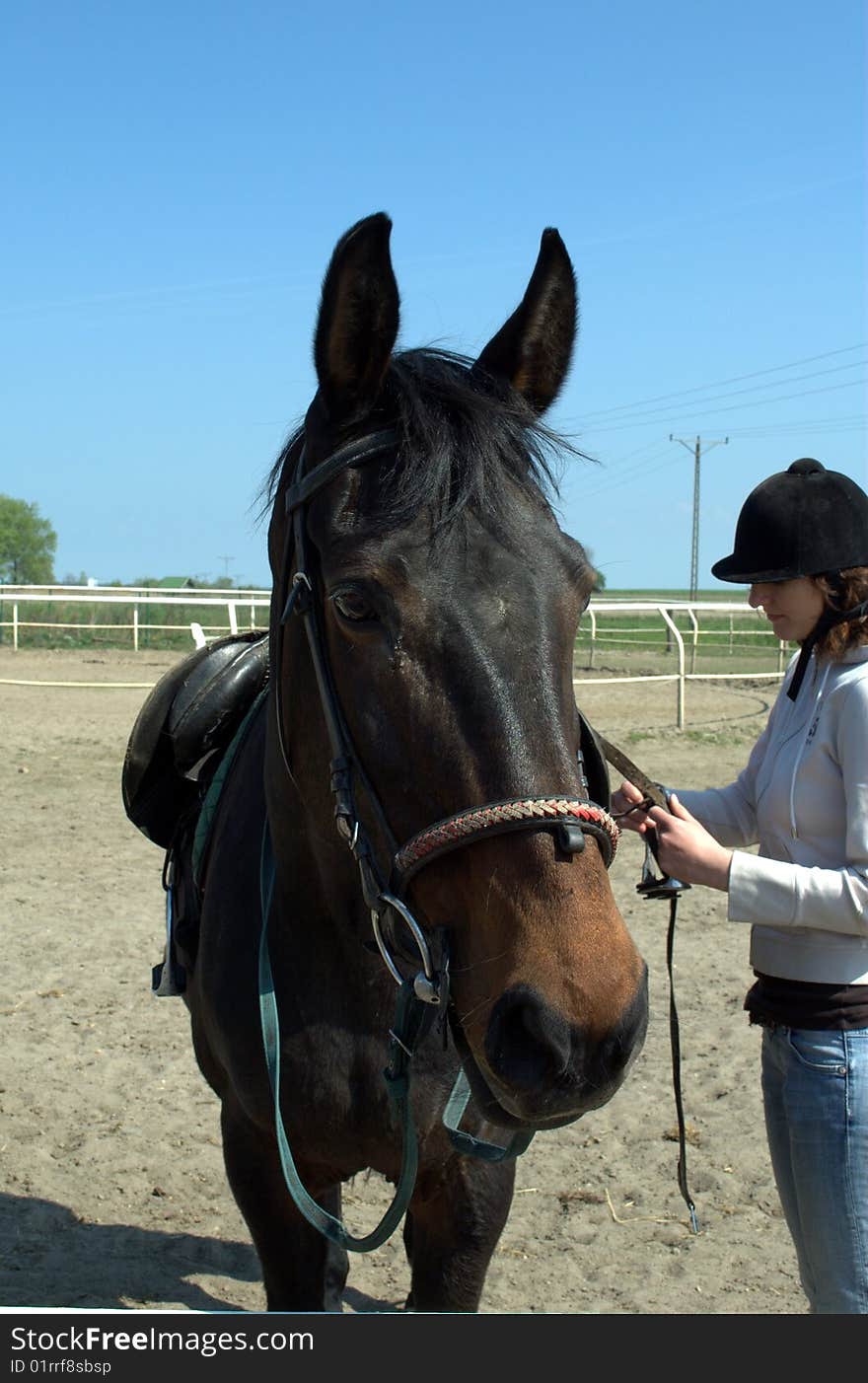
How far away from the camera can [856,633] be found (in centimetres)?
231

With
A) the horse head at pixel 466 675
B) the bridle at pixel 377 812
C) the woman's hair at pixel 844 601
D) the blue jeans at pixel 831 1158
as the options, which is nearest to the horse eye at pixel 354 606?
the horse head at pixel 466 675

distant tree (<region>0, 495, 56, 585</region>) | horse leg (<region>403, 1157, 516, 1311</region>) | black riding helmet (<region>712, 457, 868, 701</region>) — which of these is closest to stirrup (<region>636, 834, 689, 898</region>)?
black riding helmet (<region>712, 457, 868, 701</region>)

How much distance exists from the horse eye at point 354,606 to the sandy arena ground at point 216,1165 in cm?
182

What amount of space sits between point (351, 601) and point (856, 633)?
1072mm

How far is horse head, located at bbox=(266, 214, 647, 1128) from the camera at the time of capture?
5.11 feet

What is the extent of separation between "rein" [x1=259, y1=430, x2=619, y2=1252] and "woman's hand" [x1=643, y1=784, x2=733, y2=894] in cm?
59

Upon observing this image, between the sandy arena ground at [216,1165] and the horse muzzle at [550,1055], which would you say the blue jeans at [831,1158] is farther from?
the sandy arena ground at [216,1165]

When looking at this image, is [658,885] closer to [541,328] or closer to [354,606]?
[354,606]

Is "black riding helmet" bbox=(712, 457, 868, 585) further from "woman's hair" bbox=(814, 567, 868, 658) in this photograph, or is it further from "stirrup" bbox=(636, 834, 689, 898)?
"stirrup" bbox=(636, 834, 689, 898)

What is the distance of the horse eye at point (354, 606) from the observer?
5.89 ft

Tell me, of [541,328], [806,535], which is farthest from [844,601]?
[541,328]

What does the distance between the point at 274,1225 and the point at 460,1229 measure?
1.49 feet

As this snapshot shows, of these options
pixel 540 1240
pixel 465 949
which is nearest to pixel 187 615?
pixel 540 1240
